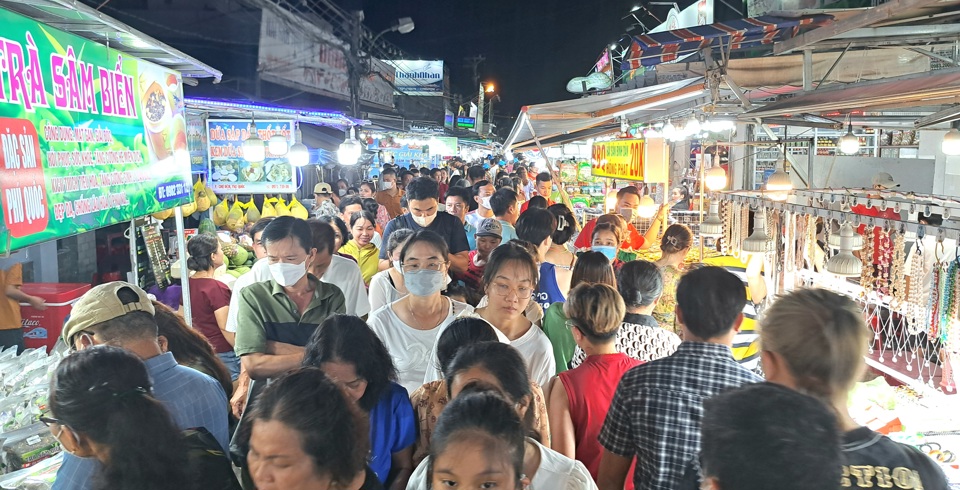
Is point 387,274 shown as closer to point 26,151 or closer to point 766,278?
point 26,151

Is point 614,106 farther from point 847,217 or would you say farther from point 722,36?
point 847,217

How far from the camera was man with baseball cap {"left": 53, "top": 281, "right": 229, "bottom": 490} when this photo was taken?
9.07 feet

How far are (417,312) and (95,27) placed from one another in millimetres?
2048

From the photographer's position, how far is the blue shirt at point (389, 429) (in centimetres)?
273

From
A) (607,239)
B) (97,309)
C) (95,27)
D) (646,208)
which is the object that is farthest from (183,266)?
(646,208)

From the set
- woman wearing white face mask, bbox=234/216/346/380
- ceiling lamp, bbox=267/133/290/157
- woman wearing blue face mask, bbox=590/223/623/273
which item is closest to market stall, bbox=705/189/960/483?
woman wearing blue face mask, bbox=590/223/623/273

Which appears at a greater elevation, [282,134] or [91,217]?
[282,134]

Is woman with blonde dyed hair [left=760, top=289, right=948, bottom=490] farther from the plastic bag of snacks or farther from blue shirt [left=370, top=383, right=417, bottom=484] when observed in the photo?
the plastic bag of snacks

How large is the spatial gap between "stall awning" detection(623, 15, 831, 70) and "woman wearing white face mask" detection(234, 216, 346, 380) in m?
2.70

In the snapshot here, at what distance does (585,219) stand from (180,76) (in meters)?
7.38

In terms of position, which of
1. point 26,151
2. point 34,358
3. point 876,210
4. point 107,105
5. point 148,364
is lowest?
point 34,358

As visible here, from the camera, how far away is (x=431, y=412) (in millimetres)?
2873

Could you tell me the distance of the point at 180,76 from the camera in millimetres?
4828

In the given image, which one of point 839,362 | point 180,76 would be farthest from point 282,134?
point 839,362
